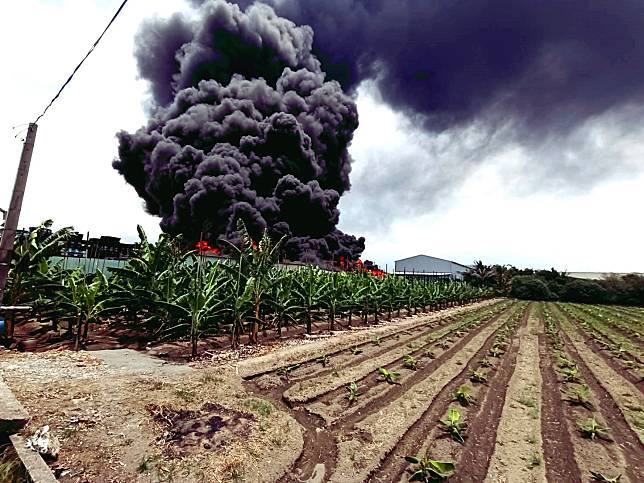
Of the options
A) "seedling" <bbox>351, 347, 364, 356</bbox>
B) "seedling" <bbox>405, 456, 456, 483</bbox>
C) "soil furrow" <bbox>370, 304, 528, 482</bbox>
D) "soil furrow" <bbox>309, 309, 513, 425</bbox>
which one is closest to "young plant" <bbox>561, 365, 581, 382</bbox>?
"soil furrow" <bbox>370, 304, 528, 482</bbox>

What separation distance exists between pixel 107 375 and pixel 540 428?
5677mm

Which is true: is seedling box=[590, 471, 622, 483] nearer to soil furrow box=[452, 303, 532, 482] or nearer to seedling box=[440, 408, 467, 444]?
soil furrow box=[452, 303, 532, 482]

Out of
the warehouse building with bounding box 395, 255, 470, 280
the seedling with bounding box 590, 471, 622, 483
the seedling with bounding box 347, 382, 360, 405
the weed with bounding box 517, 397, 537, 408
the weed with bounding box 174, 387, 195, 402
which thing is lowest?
the seedling with bounding box 590, 471, 622, 483

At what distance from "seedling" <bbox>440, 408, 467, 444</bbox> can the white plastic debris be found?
3.79 meters

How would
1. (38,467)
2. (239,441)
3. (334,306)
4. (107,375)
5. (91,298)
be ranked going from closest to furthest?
(38,467)
(239,441)
(107,375)
(91,298)
(334,306)

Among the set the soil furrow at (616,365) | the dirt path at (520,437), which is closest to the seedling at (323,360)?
the dirt path at (520,437)

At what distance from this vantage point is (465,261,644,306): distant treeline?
41.3 m

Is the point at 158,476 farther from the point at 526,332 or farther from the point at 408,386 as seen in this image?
the point at 526,332

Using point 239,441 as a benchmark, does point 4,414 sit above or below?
above

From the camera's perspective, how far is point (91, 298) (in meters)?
6.16

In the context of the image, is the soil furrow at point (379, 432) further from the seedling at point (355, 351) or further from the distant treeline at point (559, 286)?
the distant treeline at point (559, 286)

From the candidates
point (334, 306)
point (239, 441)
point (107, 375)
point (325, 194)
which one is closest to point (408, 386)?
point (239, 441)

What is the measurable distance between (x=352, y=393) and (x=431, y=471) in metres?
1.83

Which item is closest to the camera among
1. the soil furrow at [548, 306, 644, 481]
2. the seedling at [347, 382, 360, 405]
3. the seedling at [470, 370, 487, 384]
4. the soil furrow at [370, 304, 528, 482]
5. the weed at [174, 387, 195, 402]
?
the soil furrow at [370, 304, 528, 482]
